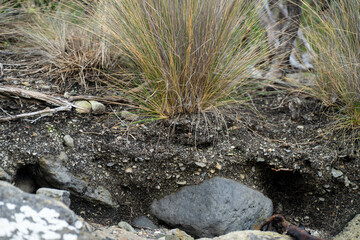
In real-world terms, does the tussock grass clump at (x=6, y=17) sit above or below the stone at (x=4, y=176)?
above

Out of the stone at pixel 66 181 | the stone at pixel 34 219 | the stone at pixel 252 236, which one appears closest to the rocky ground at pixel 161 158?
the stone at pixel 66 181

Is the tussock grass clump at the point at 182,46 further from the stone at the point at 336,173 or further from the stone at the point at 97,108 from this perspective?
the stone at the point at 336,173

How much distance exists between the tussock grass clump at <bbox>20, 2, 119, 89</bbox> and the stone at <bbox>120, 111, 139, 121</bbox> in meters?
0.35

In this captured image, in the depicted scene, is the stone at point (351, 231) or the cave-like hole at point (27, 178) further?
the stone at point (351, 231)

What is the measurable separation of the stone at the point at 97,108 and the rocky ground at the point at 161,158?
26 millimetres

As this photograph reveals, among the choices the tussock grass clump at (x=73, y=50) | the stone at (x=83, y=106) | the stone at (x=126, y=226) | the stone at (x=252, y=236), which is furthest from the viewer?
the tussock grass clump at (x=73, y=50)

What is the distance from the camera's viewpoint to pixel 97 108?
2.31 m

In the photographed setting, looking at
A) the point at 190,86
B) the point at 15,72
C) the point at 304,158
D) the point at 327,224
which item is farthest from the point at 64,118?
the point at 327,224

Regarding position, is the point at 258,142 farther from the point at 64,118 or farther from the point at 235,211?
the point at 64,118

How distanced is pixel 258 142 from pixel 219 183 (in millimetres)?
384

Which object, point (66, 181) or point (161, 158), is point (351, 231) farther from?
point (66, 181)

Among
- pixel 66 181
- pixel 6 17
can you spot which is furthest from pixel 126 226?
pixel 6 17

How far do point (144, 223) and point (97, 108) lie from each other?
0.74 m

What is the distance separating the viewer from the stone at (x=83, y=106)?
2.27m
